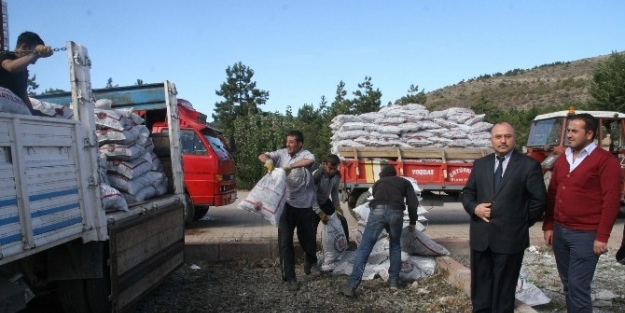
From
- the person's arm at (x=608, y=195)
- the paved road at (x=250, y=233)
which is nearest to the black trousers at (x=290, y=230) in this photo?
the paved road at (x=250, y=233)

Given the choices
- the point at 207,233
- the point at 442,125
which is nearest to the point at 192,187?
the point at 207,233

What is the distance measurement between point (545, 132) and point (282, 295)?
25.6ft

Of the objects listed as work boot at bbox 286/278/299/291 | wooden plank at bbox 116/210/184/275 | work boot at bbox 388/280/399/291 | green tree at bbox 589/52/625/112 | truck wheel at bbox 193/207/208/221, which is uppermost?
A: green tree at bbox 589/52/625/112

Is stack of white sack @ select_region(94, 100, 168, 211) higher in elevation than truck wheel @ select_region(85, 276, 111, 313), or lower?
higher

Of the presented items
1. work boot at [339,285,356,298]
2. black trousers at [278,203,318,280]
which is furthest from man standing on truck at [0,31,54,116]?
work boot at [339,285,356,298]

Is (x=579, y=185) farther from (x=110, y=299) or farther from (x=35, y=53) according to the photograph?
(x=35, y=53)

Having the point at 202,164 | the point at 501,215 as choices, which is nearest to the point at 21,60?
the point at 501,215

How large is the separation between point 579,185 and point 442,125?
6.92 meters

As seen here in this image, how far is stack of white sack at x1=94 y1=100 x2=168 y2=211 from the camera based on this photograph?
4938 mm

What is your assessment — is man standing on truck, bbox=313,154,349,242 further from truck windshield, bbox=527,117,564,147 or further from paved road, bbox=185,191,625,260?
truck windshield, bbox=527,117,564,147

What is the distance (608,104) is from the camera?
26094mm

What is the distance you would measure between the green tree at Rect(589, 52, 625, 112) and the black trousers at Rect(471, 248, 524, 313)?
25463mm

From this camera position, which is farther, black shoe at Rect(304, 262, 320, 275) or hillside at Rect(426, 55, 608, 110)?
hillside at Rect(426, 55, 608, 110)

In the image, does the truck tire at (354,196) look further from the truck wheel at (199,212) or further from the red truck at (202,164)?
the truck wheel at (199,212)
